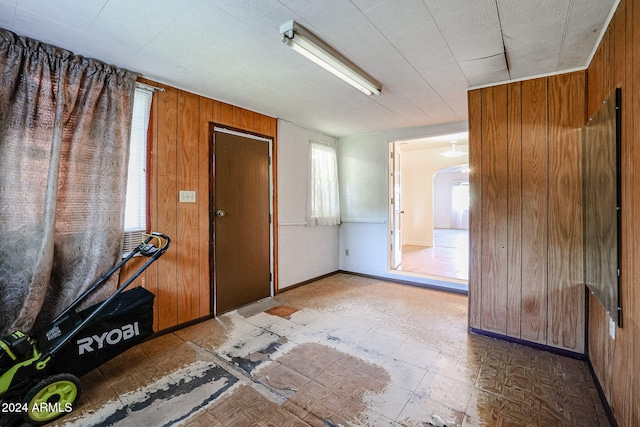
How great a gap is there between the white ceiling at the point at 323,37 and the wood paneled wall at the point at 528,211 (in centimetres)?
26

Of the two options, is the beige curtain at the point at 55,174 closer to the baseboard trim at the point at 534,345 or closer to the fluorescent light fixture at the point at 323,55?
the fluorescent light fixture at the point at 323,55

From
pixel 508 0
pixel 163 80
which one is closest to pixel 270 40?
pixel 163 80

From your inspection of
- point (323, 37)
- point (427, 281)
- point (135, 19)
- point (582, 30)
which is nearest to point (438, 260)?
point (427, 281)

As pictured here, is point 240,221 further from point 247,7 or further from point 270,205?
point 247,7

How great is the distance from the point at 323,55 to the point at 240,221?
2101mm

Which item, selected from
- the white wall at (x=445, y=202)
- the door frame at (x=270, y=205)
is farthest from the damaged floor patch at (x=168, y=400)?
the white wall at (x=445, y=202)

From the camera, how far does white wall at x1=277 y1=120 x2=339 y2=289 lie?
3980 mm

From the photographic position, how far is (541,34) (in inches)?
74.8

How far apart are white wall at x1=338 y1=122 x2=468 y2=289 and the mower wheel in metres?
3.81

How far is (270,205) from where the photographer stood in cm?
381

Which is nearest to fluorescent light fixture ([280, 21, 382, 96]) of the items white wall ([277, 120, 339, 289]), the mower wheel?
white wall ([277, 120, 339, 289])

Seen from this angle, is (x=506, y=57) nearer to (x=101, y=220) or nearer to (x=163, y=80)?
(x=163, y=80)

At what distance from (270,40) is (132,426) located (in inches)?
99.5

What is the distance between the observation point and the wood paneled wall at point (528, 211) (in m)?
2.34
